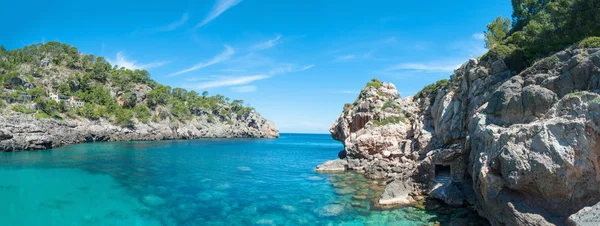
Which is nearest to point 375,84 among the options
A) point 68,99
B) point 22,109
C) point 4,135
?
point 4,135

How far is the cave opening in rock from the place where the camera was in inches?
1051

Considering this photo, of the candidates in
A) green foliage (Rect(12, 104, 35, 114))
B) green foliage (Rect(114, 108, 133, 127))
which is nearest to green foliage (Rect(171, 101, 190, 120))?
green foliage (Rect(114, 108, 133, 127))

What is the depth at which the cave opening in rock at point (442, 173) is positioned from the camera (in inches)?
1051

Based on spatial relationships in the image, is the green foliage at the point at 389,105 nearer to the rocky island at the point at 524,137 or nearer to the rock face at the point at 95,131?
the rocky island at the point at 524,137

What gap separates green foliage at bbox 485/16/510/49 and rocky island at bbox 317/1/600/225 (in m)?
15.6

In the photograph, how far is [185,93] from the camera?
14788cm

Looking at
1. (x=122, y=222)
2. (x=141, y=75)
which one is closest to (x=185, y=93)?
(x=141, y=75)

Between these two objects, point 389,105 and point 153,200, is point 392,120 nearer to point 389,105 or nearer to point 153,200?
point 389,105

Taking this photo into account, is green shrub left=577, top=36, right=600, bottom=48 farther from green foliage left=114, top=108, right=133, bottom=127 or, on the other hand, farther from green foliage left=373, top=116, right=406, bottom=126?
green foliage left=114, top=108, right=133, bottom=127

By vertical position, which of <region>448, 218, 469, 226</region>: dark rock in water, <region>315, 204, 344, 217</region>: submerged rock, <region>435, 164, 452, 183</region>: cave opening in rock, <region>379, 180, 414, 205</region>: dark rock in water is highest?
<region>435, 164, 452, 183</region>: cave opening in rock

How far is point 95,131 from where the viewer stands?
86.3 m

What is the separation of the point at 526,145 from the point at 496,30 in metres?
38.1

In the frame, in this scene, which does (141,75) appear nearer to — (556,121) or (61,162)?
(61,162)

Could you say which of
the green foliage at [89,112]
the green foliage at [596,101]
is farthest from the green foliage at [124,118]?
the green foliage at [596,101]
